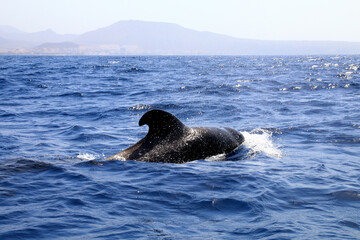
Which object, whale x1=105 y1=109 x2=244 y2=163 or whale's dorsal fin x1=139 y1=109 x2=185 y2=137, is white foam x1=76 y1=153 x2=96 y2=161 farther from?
whale's dorsal fin x1=139 y1=109 x2=185 y2=137

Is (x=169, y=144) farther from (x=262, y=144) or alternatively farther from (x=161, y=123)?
(x=262, y=144)

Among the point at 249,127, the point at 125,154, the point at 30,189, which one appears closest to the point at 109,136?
the point at 125,154

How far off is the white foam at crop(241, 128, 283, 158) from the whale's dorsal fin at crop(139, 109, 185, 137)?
7.61 ft

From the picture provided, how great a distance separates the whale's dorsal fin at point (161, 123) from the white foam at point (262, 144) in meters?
2.32

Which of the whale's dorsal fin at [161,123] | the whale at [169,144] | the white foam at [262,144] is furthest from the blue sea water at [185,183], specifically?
the whale's dorsal fin at [161,123]

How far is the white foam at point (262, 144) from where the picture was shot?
10.3 metres

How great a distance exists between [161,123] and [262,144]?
11.7 feet

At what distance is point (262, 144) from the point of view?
11.1 meters

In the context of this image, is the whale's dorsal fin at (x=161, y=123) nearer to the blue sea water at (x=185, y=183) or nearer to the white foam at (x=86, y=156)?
the blue sea water at (x=185, y=183)

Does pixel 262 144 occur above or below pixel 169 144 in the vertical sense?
below

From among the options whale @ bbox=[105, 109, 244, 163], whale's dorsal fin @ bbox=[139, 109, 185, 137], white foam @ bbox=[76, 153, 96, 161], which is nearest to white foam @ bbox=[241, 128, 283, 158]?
whale @ bbox=[105, 109, 244, 163]

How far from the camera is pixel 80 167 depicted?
8742 millimetres

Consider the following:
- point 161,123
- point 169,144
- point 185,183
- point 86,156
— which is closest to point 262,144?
point 169,144

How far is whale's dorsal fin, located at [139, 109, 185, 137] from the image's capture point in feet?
28.0
